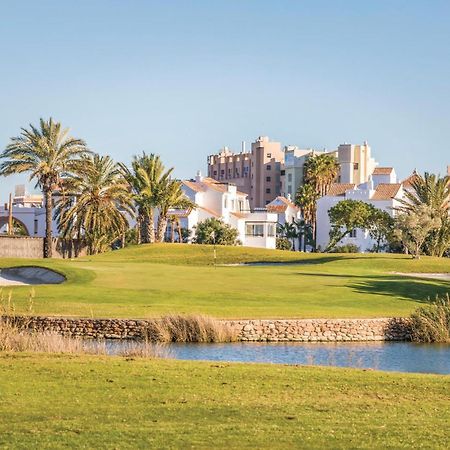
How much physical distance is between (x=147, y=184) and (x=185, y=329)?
63.0 metres

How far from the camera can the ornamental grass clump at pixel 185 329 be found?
33.3m

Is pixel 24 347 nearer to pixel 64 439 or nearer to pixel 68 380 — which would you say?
pixel 68 380

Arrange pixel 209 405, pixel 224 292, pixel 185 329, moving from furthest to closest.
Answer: pixel 224 292 → pixel 185 329 → pixel 209 405

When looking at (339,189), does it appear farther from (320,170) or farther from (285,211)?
(285,211)

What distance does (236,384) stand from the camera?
64.4 feet

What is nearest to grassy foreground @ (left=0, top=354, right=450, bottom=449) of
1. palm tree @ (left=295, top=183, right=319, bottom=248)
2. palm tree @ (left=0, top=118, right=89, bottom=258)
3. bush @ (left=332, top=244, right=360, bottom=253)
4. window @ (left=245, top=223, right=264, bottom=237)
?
palm tree @ (left=0, top=118, right=89, bottom=258)

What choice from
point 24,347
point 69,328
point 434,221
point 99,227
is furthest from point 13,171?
point 24,347

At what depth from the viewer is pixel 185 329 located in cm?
3331

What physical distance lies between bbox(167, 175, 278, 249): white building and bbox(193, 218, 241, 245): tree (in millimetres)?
4924

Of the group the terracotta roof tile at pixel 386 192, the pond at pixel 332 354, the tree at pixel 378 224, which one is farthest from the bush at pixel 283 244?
the pond at pixel 332 354

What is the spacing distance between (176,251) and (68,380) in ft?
208

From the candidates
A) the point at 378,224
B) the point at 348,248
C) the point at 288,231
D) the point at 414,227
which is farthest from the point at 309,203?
the point at 414,227

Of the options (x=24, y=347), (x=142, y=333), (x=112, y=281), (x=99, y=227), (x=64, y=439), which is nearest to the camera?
(x=64, y=439)

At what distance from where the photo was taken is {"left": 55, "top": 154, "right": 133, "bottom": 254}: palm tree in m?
87.1
